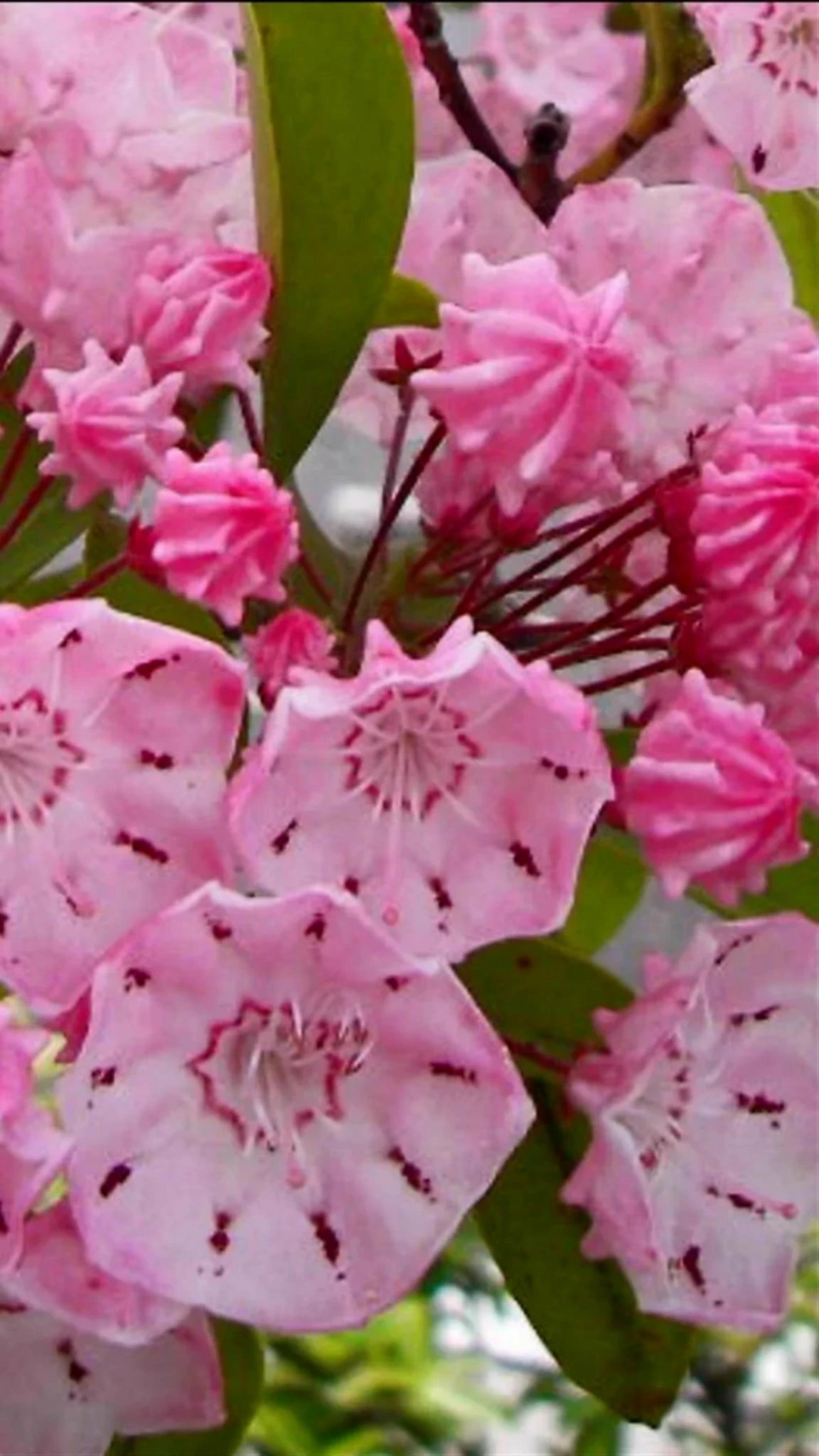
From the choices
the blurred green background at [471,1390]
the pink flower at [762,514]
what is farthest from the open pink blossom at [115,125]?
the blurred green background at [471,1390]

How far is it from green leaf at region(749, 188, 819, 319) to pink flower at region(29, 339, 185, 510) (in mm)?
324

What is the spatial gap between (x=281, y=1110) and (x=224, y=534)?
20 cm

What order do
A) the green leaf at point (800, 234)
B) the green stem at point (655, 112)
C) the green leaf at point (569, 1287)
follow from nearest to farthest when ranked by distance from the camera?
the green leaf at point (569, 1287), the green leaf at point (800, 234), the green stem at point (655, 112)

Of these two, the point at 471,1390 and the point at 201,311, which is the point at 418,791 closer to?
the point at 201,311

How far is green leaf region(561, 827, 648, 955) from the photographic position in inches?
47.4

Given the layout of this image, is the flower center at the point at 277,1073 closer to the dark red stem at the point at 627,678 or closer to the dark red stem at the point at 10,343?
the dark red stem at the point at 627,678

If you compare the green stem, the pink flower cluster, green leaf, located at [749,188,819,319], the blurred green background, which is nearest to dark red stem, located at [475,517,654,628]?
the pink flower cluster

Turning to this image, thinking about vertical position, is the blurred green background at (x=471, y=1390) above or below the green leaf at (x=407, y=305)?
below

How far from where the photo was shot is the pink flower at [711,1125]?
0.95 metres

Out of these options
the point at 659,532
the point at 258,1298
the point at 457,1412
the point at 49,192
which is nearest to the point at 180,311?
the point at 49,192

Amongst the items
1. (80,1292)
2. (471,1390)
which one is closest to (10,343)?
(80,1292)

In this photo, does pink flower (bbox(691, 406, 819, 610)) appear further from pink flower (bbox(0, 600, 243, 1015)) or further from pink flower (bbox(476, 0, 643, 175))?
pink flower (bbox(476, 0, 643, 175))

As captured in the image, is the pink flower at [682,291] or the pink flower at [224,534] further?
the pink flower at [682,291]

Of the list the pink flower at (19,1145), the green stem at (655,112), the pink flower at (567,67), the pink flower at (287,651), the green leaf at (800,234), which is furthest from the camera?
the pink flower at (567,67)
